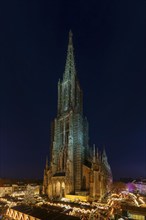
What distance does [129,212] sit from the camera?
813 inches

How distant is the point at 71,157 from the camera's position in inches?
1950

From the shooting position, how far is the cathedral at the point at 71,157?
45281 mm

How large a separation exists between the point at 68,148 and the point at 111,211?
35230 millimetres

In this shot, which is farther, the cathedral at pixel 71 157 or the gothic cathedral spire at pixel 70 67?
the gothic cathedral spire at pixel 70 67

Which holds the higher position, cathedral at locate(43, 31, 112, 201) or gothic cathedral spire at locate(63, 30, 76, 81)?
gothic cathedral spire at locate(63, 30, 76, 81)

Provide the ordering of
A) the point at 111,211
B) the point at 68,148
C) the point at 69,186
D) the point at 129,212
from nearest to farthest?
the point at 111,211 → the point at 129,212 → the point at 69,186 → the point at 68,148

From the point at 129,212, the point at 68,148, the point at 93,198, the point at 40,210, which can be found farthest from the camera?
the point at 68,148

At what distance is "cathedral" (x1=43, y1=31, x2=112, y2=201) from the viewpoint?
149ft

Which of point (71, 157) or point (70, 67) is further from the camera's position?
point (70, 67)

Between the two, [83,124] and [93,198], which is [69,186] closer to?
[93,198]

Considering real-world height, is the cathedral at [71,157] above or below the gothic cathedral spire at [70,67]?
below

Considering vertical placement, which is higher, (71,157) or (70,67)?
(70,67)

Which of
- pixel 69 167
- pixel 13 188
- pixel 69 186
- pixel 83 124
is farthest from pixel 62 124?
pixel 13 188

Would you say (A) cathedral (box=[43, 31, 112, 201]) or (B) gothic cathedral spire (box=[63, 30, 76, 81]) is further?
(B) gothic cathedral spire (box=[63, 30, 76, 81])
